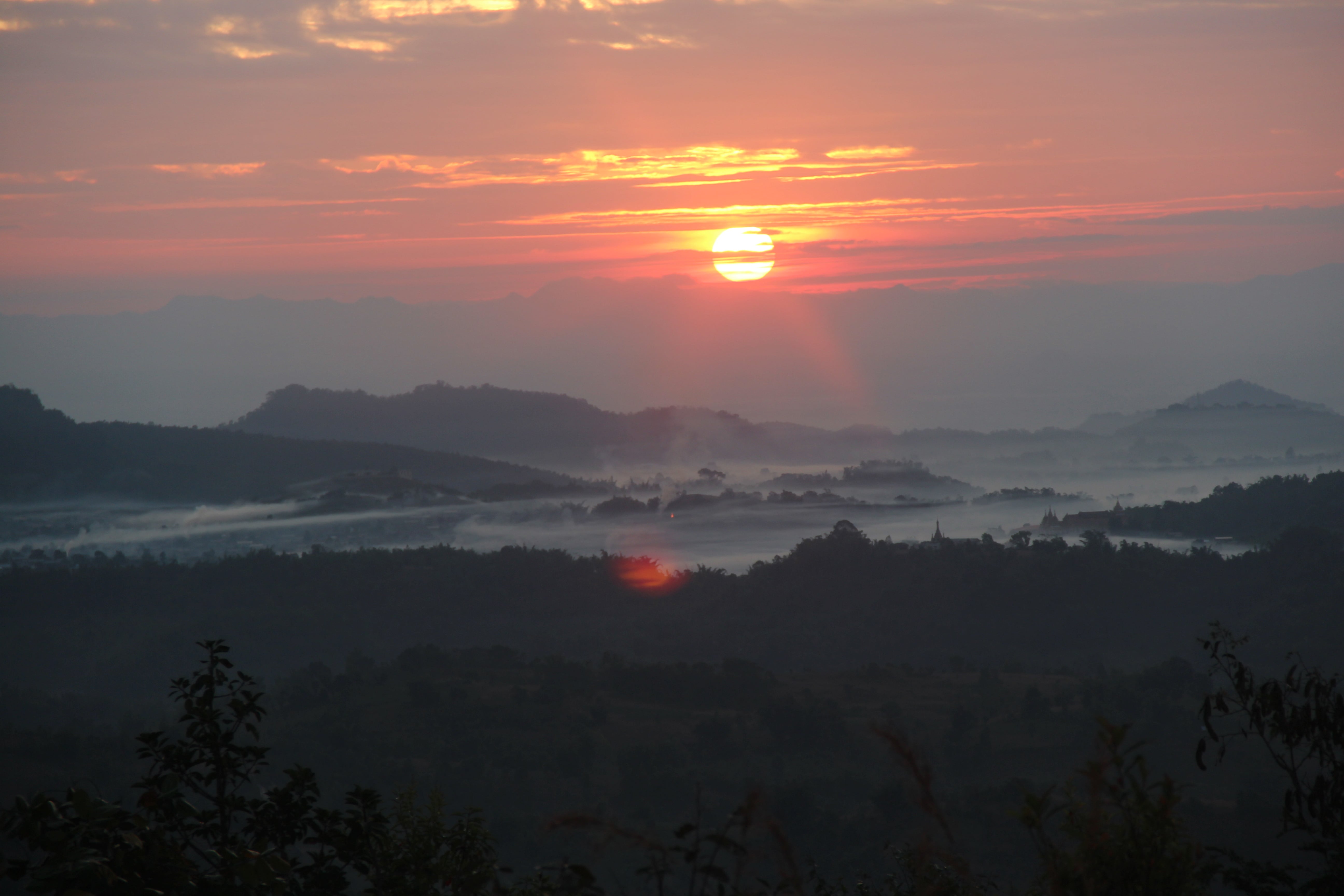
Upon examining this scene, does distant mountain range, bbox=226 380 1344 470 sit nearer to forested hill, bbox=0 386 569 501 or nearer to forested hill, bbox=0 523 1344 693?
forested hill, bbox=0 386 569 501

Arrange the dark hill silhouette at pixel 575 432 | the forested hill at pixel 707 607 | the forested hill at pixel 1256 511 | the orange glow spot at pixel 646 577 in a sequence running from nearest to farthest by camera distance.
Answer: the forested hill at pixel 707 607 < the orange glow spot at pixel 646 577 < the forested hill at pixel 1256 511 < the dark hill silhouette at pixel 575 432

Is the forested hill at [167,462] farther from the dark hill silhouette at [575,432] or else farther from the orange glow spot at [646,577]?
the orange glow spot at [646,577]

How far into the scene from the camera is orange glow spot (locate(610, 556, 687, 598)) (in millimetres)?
63125

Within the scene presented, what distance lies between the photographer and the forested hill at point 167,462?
92.8m

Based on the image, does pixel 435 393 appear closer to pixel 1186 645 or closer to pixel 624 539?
pixel 624 539

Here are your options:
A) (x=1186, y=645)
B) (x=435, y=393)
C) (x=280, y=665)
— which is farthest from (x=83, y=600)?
(x=435, y=393)

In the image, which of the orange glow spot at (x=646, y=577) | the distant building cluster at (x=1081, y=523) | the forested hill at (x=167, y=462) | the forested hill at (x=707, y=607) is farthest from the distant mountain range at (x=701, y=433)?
the forested hill at (x=707, y=607)

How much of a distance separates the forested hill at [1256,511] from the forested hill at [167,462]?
5558 cm

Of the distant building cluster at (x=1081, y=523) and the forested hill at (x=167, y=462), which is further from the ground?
the forested hill at (x=167, y=462)

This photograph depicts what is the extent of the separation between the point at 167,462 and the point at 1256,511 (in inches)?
3525

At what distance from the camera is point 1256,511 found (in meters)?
68.3

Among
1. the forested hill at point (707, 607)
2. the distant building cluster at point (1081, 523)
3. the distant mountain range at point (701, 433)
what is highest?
the distant mountain range at point (701, 433)

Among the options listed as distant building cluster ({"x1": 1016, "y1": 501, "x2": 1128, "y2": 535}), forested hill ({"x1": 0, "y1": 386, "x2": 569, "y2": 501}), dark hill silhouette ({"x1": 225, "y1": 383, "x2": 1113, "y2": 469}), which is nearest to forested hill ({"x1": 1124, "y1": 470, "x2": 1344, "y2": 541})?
distant building cluster ({"x1": 1016, "y1": 501, "x2": 1128, "y2": 535})

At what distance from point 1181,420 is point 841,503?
49005 mm
